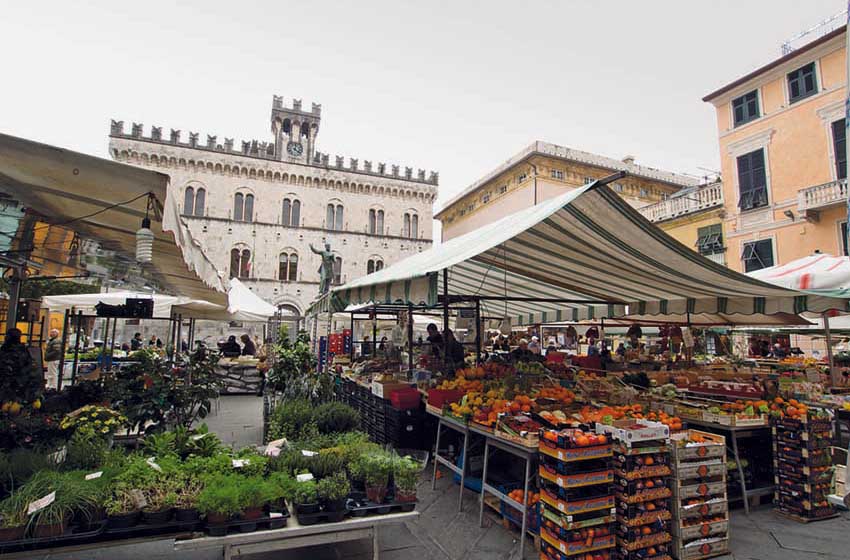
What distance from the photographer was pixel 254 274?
25.8 metres

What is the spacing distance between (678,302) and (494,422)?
15.5ft

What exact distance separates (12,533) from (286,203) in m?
26.5

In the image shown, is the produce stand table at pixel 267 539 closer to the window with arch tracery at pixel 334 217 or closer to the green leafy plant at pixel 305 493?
the green leafy plant at pixel 305 493

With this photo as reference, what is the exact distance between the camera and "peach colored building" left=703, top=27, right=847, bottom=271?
12.7 meters

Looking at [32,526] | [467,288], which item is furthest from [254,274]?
[32,526]

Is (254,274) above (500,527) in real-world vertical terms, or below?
above

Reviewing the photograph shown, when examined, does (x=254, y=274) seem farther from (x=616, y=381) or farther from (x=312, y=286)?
(x=616, y=381)

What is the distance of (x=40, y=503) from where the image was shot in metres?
2.16

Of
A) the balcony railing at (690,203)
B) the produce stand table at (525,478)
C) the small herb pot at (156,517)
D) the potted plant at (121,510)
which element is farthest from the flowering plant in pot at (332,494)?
the balcony railing at (690,203)

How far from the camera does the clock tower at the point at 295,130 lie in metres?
28.1

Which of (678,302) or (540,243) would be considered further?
(678,302)

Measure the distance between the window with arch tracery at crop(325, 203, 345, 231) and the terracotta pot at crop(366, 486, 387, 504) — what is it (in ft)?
86.0

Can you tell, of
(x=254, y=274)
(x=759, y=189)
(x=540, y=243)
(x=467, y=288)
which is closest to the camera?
(x=540, y=243)

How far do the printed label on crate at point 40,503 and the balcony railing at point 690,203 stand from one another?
18.8 m
